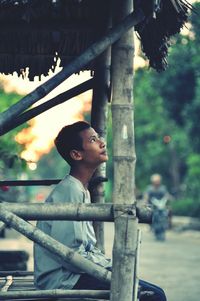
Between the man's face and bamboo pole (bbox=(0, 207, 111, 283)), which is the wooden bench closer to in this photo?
bamboo pole (bbox=(0, 207, 111, 283))

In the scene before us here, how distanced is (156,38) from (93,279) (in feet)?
7.57

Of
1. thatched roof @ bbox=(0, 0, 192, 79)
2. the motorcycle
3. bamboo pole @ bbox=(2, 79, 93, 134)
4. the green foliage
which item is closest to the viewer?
thatched roof @ bbox=(0, 0, 192, 79)

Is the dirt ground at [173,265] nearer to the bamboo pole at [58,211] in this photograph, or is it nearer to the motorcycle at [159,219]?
the motorcycle at [159,219]

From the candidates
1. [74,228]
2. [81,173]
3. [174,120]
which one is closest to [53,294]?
[74,228]

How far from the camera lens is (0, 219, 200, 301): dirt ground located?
10545mm

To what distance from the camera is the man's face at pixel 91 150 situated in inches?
217

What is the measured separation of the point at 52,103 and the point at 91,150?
837 millimetres

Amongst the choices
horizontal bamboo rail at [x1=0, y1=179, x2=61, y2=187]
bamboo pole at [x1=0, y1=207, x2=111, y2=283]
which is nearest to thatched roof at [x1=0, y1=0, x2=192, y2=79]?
horizontal bamboo rail at [x1=0, y1=179, x2=61, y2=187]

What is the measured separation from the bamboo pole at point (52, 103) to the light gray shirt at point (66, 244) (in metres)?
0.85

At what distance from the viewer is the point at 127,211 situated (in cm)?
493

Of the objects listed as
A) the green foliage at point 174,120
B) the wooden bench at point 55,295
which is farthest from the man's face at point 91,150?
the green foliage at point 174,120

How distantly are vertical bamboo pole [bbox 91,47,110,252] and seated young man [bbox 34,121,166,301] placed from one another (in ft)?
3.87

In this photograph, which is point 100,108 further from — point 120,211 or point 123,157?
point 120,211

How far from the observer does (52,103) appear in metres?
6.21
